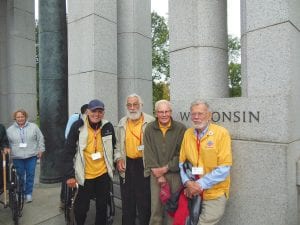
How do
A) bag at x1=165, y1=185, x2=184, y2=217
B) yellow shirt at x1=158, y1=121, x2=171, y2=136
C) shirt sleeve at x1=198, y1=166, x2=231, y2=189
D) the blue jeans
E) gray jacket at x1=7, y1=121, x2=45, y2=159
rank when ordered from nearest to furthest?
shirt sleeve at x1=198, y1=166, x2=231, y2=189 → bag at x1=165, y1=185, x2=184, y2=217 → yellow shirt at x1=158, y1=121, x2=171, y2=136 → gray jacket at x1=7, y1=121, x2=45, y2=159 → the blue jeans

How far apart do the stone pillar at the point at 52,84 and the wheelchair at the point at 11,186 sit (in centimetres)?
243

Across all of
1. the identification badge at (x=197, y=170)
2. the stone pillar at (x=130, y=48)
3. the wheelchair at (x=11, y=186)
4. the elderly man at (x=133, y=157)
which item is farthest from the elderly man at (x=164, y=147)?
the stone pillar at (x=130, y=48)

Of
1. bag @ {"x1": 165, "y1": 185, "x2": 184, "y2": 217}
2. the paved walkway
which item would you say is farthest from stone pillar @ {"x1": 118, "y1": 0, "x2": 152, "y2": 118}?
bag @ {"x1": 165, "y1": 185, "x2": 184, "y2": 217}

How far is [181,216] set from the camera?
3.39 meters

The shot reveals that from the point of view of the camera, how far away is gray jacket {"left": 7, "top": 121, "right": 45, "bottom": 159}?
225 inches

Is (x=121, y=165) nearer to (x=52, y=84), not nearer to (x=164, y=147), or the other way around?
(x=164, y=147)

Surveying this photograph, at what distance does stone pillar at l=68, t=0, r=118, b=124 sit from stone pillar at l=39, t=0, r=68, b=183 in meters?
0.91

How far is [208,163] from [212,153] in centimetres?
12

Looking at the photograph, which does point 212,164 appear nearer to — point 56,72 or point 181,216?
point 181,216

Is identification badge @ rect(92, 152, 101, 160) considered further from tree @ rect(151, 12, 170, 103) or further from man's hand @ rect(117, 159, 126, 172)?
tree @ rect(151, 12, 170, 103)

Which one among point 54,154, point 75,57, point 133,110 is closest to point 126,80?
point 75,57

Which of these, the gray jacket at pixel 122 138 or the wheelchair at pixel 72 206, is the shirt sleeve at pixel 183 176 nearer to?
the gray jacket at pixel 122 138

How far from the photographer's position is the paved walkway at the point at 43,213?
4965mm

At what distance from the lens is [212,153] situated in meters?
3.17
